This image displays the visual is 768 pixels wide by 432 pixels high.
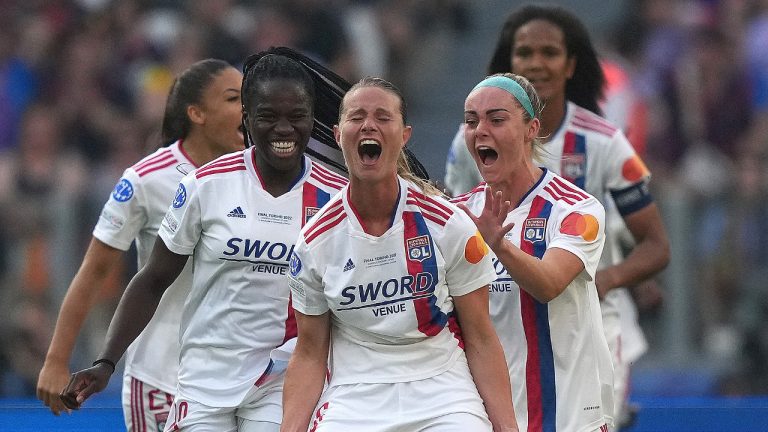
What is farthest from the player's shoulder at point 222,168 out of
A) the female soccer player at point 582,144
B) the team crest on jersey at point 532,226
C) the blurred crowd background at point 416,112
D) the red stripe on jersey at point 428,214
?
the blurred crowd background at point 416,112

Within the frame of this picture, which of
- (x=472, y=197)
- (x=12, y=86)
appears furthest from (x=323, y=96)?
(x=12, y=86)

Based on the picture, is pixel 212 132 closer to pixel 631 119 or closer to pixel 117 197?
pixel 117 197

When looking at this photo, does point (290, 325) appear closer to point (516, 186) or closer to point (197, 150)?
point (516, 186)

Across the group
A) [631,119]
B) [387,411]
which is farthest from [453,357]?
[631,119]

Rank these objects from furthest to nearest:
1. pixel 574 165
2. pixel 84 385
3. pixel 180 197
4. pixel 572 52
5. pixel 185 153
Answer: pixel 572 52
pixel 574 165
pixel 185 153
pixel 180 197
pixel 84 385

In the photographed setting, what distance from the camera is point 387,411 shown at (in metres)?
4.40

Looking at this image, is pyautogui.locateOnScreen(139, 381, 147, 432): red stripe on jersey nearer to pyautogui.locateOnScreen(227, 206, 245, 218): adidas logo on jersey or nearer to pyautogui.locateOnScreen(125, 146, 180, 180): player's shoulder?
pyautogui.locateOnScreen(125, 146, 180, 180): player's shoulder

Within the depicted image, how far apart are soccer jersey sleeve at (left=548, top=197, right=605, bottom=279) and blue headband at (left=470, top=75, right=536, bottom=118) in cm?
35

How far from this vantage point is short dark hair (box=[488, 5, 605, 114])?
6.32 metres

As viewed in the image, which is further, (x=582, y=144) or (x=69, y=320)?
(x=582, y=144)

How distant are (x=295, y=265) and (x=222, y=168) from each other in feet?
1.96

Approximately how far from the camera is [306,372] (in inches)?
178

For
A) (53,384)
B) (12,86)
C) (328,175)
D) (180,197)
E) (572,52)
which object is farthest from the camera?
(12,86)

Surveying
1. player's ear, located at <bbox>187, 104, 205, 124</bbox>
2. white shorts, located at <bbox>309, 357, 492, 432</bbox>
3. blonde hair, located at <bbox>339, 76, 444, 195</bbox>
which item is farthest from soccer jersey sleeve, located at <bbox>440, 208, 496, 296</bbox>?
player's ear, located at <bbox>187, 104, 205, 124</bbox>
